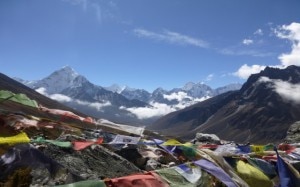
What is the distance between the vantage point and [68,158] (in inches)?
477

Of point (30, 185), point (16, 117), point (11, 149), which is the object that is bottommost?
point (30, 185)

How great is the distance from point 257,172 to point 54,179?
817 cm

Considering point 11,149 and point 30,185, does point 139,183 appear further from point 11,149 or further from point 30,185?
point 11,149

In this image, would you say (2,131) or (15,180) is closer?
(15,180)

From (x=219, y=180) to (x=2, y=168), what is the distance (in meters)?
6.66

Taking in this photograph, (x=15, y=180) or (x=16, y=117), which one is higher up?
(x=16, y=117)

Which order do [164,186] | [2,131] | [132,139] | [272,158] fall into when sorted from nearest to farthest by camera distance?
1. [164,186]
2. [2,131]
3. [132,139]
4. [272,158]

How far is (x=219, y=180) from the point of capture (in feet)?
42.9

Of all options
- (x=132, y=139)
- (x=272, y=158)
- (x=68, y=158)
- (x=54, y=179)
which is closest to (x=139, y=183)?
(x=54, y=179)

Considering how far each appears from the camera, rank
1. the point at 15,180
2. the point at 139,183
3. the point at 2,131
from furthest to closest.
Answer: the point at 2,131 < the point at 139,183 < the point at 15,180

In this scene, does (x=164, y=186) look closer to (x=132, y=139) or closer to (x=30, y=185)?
(x=30, y=185)

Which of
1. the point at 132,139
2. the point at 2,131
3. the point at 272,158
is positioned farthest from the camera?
the point at 272,158

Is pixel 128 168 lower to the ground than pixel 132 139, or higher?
lower

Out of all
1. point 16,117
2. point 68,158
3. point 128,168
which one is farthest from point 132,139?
point 16,117
